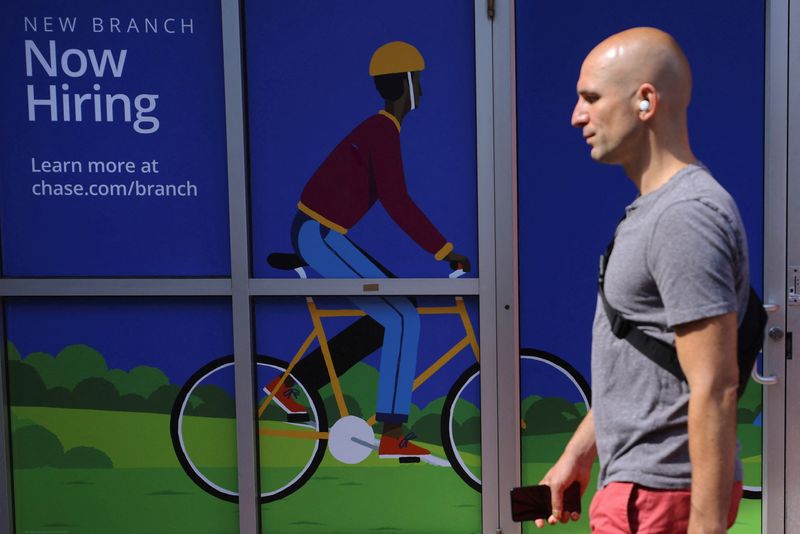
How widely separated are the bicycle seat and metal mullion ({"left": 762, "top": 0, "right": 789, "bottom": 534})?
198 centimetres

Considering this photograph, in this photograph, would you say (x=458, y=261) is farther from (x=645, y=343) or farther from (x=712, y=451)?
(x=712, y=451)

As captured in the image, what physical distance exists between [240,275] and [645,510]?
2.08 meters

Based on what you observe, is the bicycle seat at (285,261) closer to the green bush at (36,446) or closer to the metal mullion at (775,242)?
the green bush at (36,446)

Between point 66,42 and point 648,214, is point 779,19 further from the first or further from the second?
point 66,42

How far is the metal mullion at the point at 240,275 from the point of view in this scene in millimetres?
2914

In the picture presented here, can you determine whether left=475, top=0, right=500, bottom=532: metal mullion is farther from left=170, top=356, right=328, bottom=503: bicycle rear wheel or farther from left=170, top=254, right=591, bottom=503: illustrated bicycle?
left=170, top=356, right=328, bottom=503: bicycle rear wheel

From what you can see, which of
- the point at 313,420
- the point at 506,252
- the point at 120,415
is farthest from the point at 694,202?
the point at 120,415

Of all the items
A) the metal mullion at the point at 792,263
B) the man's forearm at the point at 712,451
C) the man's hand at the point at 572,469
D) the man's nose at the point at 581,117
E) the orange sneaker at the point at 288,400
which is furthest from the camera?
the orange sneaker at the point at 288,400

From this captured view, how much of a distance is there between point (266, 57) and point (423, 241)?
3.39 feet

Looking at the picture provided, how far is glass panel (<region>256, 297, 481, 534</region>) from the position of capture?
3008 millimetres

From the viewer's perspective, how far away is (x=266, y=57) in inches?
116

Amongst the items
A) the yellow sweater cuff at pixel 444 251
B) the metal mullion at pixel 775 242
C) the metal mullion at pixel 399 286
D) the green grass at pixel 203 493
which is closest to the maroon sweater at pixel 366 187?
the yellow sweater cuff at pixel 444 251

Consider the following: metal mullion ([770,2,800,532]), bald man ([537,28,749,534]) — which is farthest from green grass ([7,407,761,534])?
bald man ([537,28,749,534])

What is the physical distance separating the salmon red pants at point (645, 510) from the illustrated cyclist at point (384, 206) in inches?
67.4
